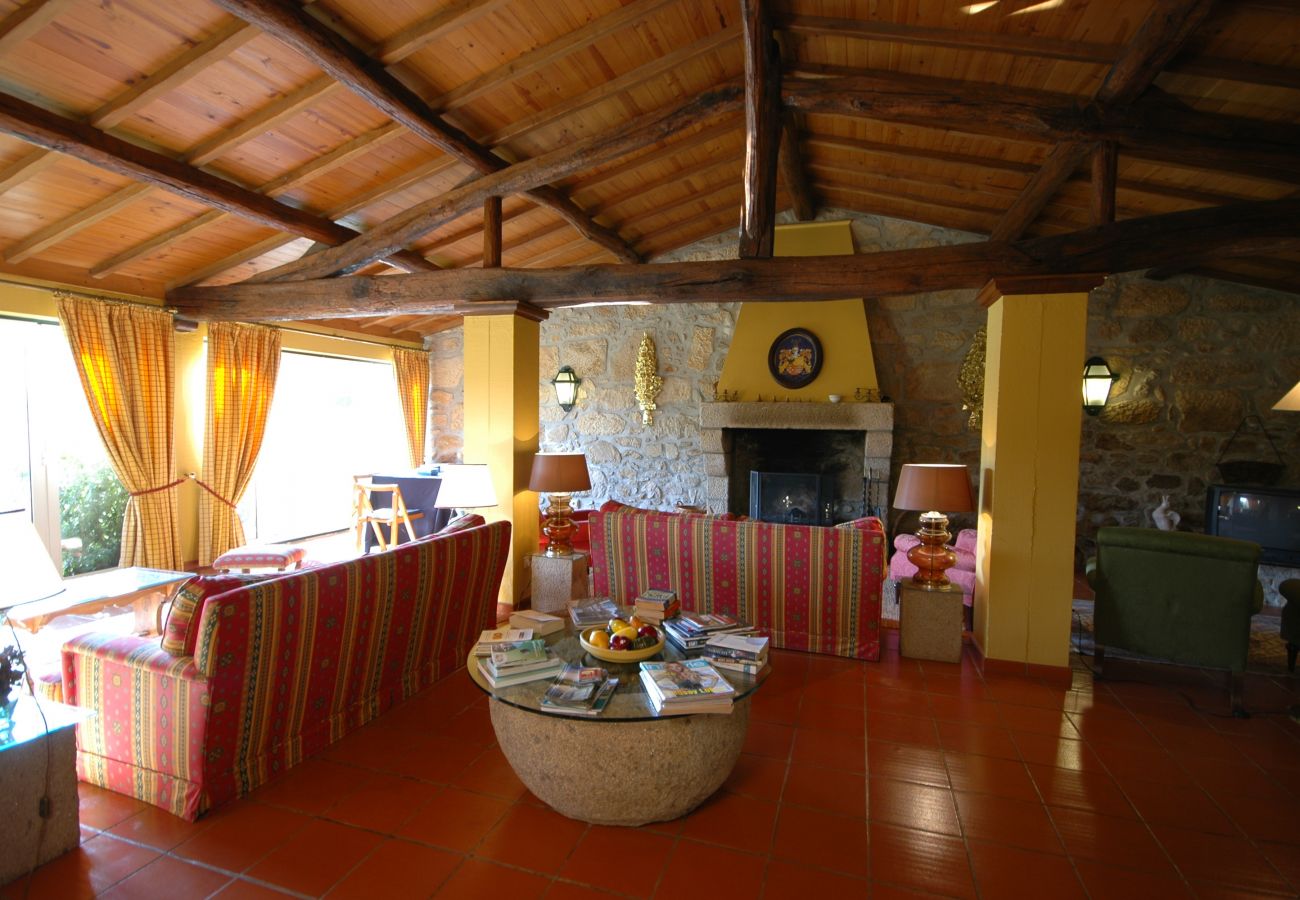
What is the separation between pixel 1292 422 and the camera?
17.0 feet

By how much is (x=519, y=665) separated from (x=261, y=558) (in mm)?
3277

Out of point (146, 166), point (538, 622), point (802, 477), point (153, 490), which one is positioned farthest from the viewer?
point (802, 477)

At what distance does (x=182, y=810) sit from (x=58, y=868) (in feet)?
1.04

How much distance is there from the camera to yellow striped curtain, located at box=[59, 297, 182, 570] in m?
4.54

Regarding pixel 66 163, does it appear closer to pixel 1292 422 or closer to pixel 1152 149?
pixel 1152 149

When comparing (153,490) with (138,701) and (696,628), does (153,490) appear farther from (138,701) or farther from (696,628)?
(696,628)

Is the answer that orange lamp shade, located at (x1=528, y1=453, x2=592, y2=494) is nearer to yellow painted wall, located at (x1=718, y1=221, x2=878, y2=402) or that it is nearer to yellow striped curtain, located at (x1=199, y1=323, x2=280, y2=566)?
yellow painted wall, located at (x1=718, y1=221, x2=878, y2=402)

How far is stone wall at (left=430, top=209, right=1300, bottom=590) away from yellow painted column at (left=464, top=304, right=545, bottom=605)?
2712 mm

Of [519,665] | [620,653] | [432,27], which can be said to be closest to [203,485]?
[432,27]

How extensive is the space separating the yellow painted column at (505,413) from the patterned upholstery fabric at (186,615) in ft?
7.46

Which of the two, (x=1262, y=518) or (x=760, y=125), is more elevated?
(x=760, y=125)

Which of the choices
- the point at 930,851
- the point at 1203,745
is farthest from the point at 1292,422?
the point at 930,851

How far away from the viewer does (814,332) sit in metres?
6.34

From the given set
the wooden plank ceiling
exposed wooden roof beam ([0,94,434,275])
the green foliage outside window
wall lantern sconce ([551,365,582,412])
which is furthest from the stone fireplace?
the green foliage outside window
